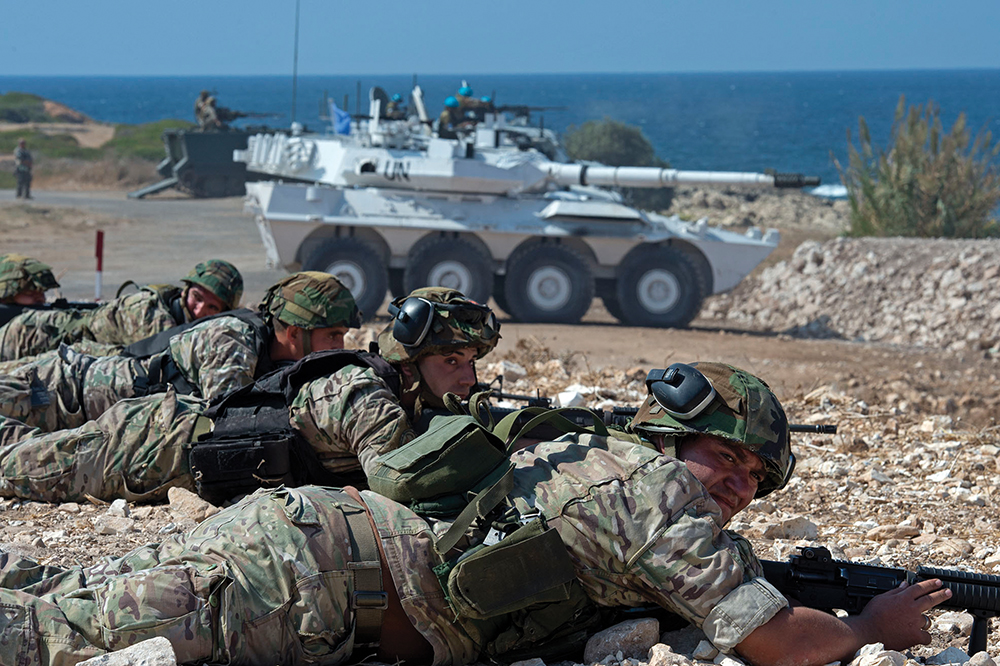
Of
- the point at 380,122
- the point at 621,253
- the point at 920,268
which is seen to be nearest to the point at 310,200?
the point at 380,122

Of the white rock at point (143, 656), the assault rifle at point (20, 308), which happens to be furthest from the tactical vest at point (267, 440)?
the assault rifle at point (20, 308)

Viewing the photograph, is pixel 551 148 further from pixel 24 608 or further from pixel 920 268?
pixel 24 608

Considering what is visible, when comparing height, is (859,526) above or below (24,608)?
below

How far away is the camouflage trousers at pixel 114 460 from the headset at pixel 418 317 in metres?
1.24

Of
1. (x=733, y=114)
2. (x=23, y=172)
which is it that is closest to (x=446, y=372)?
(x=23, y=172)

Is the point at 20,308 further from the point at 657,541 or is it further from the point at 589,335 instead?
the point at 589,335

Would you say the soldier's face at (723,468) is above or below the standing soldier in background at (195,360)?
above

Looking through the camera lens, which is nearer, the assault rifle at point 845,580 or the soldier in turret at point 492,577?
the soldier in turret at point 492,577

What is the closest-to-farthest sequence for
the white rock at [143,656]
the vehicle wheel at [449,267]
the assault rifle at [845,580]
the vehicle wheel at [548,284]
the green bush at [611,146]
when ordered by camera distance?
the white rock at [143,656] → the assault rifle at [845,580] → the vehicle wheel at [449,267] → the vehicle wheel at [548,284] → the green bush at [611,146]

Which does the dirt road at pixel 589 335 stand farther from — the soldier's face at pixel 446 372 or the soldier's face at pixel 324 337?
the soldier's face at pixel 446 372

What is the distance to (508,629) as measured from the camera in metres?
3.12

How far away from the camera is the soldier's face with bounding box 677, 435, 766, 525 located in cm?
310

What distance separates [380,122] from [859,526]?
471 inches

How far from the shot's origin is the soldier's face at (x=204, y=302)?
6.33 meters
